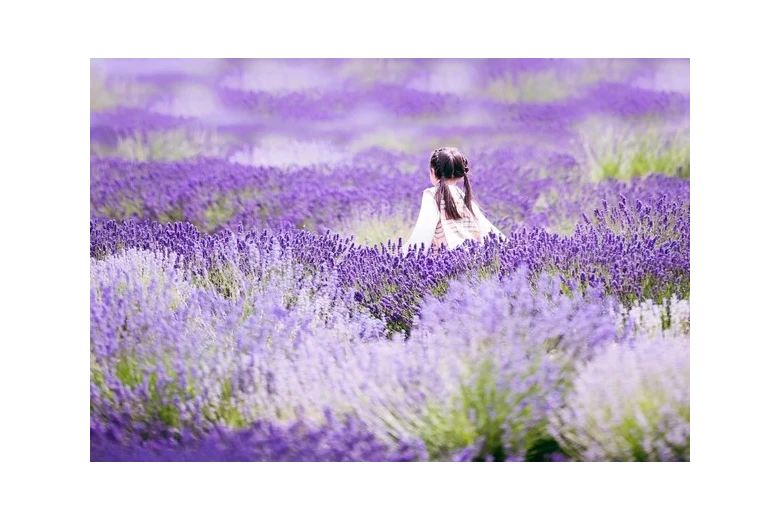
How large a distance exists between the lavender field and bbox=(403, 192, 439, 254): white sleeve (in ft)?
0.27

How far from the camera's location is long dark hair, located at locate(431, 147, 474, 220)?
3.28 metres

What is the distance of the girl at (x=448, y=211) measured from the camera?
329cm

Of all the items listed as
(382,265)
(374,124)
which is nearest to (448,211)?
(382,265)

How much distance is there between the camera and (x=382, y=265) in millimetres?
3271

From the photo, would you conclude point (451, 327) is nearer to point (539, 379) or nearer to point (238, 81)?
point (539, 379)

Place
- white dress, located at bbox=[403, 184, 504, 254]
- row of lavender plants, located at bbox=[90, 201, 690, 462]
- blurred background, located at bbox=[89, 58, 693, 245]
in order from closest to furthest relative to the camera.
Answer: row of lavender plants, located at bbox=[90, 201, 690, 462]
blurred background, located at bbox=[89, 58, 693, 245]
white dress, located at bbox=[403, 184, 504, 254]

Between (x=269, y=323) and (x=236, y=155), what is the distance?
2.40 ft

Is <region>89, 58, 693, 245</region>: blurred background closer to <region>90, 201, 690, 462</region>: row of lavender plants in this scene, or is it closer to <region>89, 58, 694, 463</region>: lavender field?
<region>89, 58, 694, 463</region>: lavender field

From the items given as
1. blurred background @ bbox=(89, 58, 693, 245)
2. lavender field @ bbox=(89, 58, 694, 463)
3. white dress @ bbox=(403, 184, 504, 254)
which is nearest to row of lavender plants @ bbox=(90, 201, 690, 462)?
lavender field @ bbox=(89, 58, 694, 463)

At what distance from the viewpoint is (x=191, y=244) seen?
3.37 metres

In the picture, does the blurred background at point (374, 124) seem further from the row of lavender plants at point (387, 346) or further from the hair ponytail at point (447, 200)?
the row of lavender plants at point (387, 346)

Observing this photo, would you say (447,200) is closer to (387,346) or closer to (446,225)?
(446,225)

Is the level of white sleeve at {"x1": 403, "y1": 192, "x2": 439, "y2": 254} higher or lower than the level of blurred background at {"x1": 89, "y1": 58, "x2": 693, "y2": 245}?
lower

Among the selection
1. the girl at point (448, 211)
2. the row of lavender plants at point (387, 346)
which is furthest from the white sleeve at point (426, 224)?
the row of lavender plants at point (387, 346)
